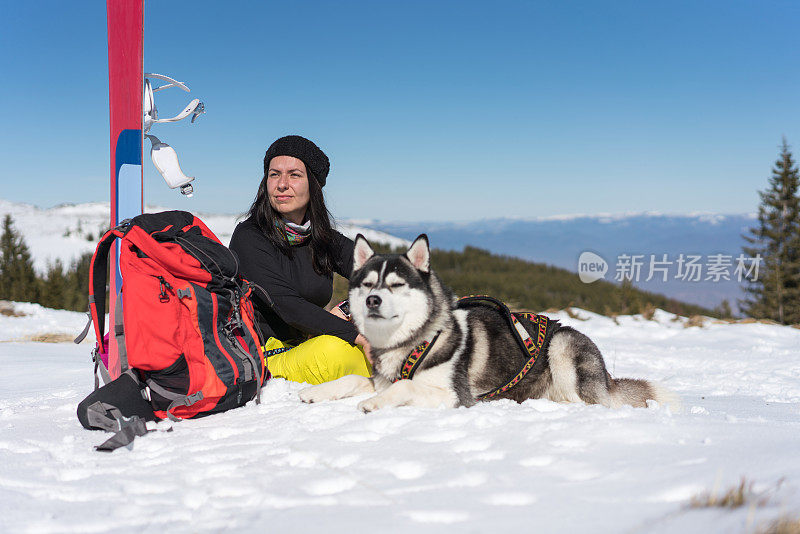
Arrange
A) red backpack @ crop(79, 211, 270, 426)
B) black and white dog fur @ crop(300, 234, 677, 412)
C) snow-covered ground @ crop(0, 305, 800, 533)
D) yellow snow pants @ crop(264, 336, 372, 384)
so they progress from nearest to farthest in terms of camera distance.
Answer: snow-covered ground @ crop(0, 305, 800, 533) < red backpack @ crop(79, 211, 270, 426) < black and white dog fur @ crop(300, 234, 677, 412) < yellow snow pants @ crop(264, 336, 372, 384)

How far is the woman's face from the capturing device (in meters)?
3.85

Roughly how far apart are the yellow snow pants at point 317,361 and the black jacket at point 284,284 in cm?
9

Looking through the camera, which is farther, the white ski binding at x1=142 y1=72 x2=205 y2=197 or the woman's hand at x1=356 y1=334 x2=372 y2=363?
the white ski binding at x1=142 y1=72 x2=205 y2=197

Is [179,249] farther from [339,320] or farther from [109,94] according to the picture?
[109,94]

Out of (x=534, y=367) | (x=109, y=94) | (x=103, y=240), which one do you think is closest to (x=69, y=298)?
(x=109, y=94)

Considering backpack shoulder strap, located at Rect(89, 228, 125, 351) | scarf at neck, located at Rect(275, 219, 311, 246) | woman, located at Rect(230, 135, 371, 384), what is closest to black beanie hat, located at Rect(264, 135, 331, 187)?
woman, located at Rect(230, 135, 371, 384)

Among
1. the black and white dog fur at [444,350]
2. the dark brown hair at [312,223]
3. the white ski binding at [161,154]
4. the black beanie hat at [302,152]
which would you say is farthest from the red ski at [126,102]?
the black and white dog fur at [444,350]

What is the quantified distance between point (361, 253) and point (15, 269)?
3056 cm

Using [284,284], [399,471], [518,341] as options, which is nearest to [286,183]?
[284,284]

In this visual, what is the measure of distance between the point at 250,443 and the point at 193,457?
0.26m

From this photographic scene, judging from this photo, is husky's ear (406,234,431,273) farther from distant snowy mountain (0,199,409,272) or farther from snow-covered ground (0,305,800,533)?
distant snowy mountain (0,199,409,272)

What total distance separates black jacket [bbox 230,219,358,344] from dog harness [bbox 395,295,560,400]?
677 mm

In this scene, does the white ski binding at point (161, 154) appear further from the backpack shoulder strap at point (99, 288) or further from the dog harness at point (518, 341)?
the dog harness at point (518, 341)

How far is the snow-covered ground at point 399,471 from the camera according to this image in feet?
5.04
